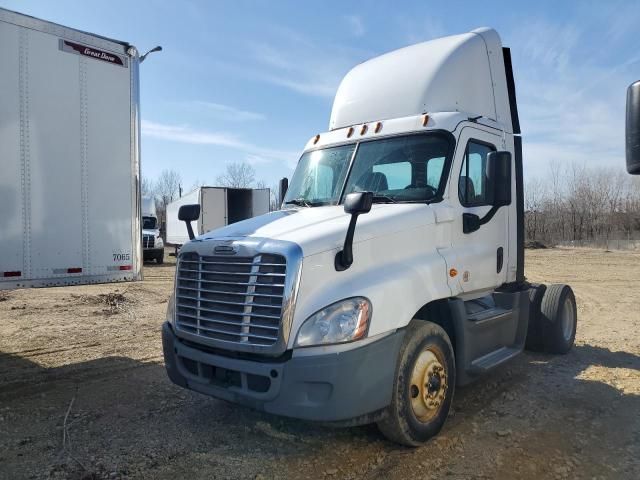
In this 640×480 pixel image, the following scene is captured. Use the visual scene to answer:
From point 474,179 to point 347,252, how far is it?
207 cm

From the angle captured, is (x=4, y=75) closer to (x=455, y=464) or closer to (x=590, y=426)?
(x=455, y=464)

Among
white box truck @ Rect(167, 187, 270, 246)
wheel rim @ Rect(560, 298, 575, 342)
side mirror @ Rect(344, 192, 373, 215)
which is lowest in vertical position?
wheel rim @ Rect(560, 298, 575, 342)

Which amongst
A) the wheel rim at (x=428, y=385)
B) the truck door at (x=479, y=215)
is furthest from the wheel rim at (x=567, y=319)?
the wheel rim at (x=428, y=385)

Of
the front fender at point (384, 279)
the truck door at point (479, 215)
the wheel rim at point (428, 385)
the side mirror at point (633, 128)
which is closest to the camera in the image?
the side mirror at point (633, 128)

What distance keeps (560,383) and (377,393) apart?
324cm

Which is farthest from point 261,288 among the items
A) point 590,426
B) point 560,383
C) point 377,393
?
point 560,383

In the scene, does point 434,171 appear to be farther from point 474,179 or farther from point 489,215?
point 489,215

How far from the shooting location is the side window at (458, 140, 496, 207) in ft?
15.7

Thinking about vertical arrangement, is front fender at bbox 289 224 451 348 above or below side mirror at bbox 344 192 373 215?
below

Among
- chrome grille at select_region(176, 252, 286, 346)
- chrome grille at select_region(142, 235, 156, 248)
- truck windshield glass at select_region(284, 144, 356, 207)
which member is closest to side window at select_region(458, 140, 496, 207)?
truck windshield glass at select_region(284, 144, 356, 207)

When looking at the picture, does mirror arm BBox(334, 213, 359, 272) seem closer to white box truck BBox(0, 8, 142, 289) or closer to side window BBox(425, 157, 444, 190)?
side window BBox(425, 157, 444, 190)

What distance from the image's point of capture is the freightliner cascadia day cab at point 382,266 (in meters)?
3.41

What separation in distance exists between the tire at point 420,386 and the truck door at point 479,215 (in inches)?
31.7

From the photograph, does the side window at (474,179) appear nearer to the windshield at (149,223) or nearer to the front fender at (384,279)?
the front fender at (384,279)
